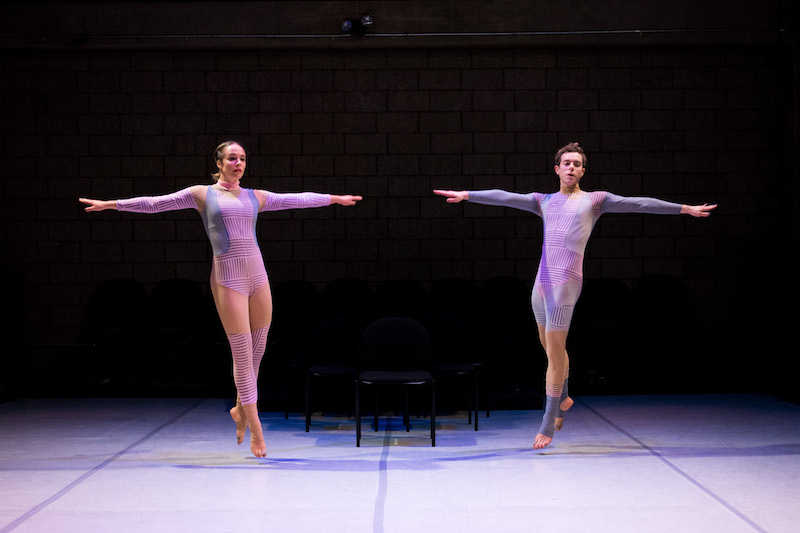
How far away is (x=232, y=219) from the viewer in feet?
14.7

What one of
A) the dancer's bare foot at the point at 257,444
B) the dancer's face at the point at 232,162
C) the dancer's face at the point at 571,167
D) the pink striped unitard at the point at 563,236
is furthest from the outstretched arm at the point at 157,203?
the dancer's face at the point at 571,167

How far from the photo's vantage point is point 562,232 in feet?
15.4

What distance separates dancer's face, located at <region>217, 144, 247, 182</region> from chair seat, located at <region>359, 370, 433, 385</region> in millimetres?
1579

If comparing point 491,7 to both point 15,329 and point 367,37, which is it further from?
point 15,329

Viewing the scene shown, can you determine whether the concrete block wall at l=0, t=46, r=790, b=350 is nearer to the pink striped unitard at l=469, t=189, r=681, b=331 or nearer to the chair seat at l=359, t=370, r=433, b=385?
the chair seat at l=359, t=370, r=433, b=385

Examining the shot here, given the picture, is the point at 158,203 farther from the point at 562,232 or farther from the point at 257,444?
the point at 562,232

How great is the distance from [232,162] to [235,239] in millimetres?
457

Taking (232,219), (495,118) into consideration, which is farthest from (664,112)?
(232,219)

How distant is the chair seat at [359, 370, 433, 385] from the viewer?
5.08m

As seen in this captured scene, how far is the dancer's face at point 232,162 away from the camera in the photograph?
178 inches

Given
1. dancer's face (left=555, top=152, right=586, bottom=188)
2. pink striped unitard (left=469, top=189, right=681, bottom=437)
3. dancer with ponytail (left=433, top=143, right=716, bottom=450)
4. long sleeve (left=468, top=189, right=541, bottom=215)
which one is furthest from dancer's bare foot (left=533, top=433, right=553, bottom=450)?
dancer's face (left=555, top=152, right=586, bottom=188)

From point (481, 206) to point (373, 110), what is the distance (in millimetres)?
1535

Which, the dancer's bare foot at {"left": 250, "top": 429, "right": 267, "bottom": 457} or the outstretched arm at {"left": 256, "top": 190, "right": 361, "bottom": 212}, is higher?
the outstretched arm at {"left": 256, "top": 190, "right": 361, "bottom": 212}

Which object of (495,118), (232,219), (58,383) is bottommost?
(58,383)
